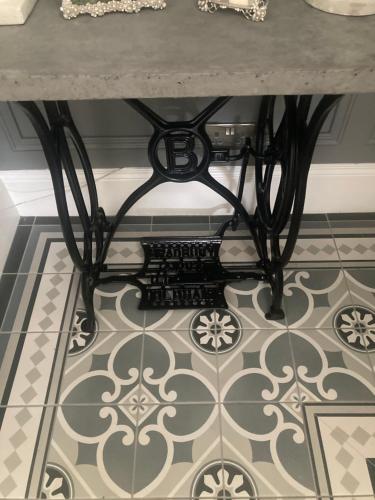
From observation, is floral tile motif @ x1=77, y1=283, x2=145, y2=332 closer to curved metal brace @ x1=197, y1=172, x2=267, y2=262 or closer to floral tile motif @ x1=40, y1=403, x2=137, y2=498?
floral tile motif @ x1=40, y1=403, x2=137, y2=498

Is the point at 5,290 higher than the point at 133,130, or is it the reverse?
the point at 133,130

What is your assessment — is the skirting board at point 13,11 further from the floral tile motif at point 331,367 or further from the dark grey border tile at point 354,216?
the dark grey border tile at point 354,216

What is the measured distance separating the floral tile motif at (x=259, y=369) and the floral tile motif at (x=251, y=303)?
3 centimetres

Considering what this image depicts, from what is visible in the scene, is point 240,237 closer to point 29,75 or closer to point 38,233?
point 38,233

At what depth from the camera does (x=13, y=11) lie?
794 millimetres

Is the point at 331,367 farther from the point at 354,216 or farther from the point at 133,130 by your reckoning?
the point at 133,130

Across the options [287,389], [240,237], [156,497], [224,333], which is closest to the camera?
[156,497]

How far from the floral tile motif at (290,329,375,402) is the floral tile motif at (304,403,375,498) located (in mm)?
34

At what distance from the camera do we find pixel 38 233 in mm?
1630

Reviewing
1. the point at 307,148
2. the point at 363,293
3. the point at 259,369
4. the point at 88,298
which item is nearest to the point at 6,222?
the point at 88,298

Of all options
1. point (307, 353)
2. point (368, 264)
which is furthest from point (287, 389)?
point (368, 264)

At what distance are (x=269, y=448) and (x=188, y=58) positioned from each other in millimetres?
943

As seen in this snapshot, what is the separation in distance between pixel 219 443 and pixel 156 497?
0.20 m

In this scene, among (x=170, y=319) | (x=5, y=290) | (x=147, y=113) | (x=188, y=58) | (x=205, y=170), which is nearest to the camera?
(x=188, y=58)
